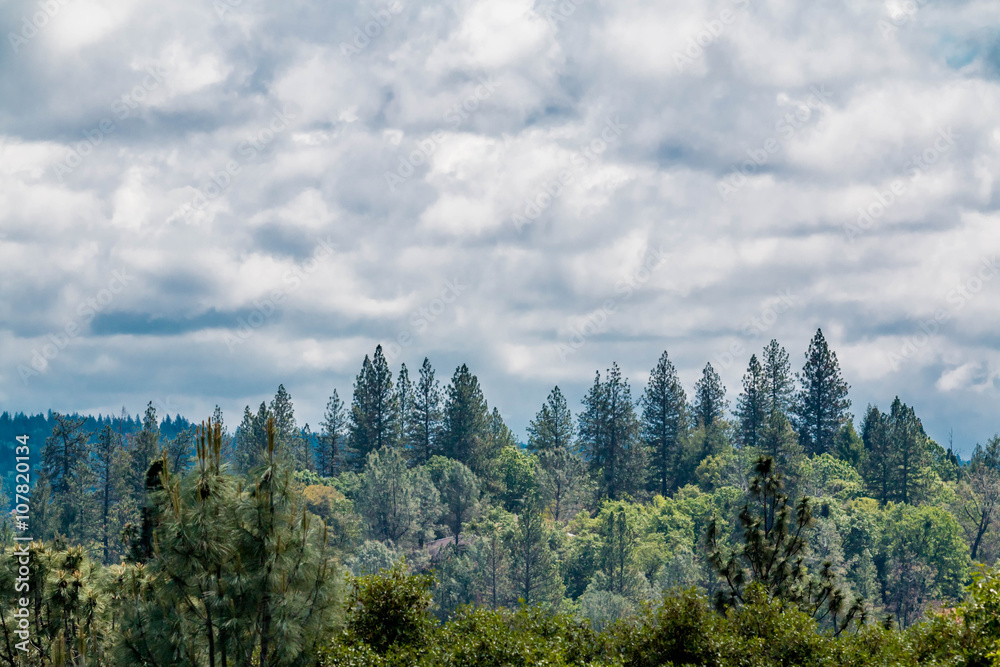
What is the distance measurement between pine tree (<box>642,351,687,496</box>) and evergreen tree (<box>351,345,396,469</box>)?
34083 millimetres

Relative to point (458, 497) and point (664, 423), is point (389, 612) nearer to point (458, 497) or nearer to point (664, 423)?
point (458, 497)

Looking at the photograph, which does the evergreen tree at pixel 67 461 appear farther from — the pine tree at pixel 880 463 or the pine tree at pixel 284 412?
the pine tree at pixel 880 463

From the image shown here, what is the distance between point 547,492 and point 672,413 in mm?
24011

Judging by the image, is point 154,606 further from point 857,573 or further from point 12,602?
point 857,573

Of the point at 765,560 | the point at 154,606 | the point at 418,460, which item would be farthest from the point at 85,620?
the point at 418,460

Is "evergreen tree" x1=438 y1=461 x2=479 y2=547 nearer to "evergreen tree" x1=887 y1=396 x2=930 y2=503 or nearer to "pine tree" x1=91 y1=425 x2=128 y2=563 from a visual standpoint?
"pine tree" x1=91 y1=425 x2=128 y2=563

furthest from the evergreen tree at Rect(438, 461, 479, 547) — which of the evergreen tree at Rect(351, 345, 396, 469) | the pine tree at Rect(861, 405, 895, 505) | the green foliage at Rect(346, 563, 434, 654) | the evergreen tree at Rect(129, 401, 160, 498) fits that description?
the green foliage at Rect(346, 563, 434, 654)

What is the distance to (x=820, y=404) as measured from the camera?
12569 centimetres

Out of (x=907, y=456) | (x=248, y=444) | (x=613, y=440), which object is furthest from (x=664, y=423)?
(x=248, y=444)

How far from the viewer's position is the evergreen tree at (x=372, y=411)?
120 meters

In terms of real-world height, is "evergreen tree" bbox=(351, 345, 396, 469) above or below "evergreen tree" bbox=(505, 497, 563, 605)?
above

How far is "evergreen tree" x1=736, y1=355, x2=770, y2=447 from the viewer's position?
12100cm

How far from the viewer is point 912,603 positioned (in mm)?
92312

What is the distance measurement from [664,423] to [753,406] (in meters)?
11.7
